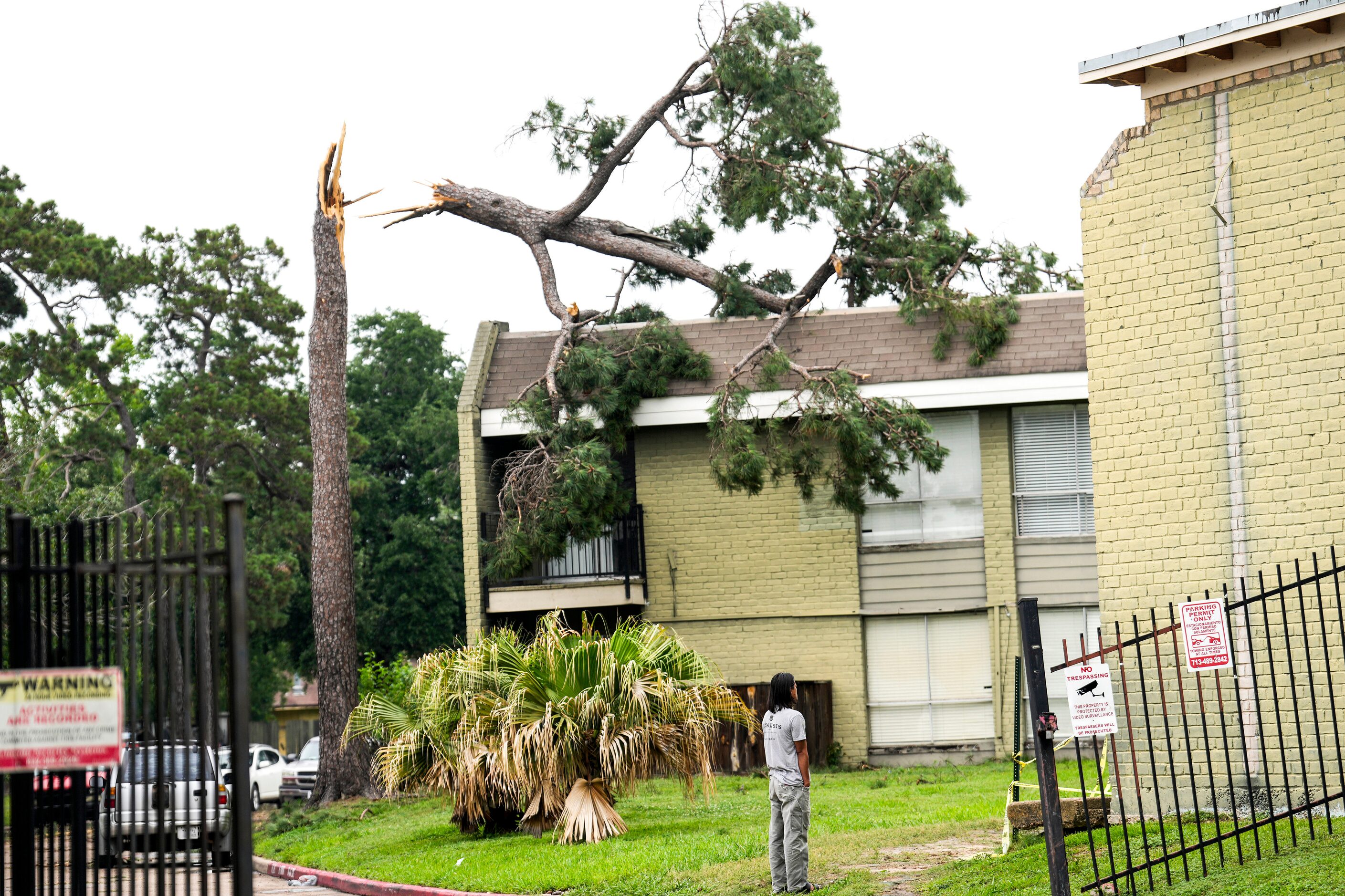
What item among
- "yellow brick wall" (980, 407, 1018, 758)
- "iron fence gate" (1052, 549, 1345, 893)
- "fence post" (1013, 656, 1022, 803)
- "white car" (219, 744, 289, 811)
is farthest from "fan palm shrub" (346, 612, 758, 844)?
"white car" (219, 744, 289, 811)

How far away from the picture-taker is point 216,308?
4450cm

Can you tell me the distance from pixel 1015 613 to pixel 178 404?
2676cm

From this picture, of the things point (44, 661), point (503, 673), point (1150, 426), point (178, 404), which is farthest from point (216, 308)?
point (44, 661)

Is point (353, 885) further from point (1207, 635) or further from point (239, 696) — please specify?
point (239, 696)

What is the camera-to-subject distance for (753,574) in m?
25.2

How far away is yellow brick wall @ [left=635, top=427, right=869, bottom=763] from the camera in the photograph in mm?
24781

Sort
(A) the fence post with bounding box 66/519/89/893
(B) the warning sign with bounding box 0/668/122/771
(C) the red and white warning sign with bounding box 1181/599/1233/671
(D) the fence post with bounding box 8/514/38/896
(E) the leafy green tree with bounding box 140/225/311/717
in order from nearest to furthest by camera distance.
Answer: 1. (B) the warning sign with bounding box 0/668/122/771
2. (D) the fence post with bounding box 8/514/38/896
3. (A) the fence post with bounding box 66/519/89/893
4. (C) the red and white warning sign with bounding box 1181/599/1233/671
5. (E) the leafy green tree with bounding box 140/225/311/717

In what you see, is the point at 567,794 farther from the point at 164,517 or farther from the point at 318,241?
the point at 318,241

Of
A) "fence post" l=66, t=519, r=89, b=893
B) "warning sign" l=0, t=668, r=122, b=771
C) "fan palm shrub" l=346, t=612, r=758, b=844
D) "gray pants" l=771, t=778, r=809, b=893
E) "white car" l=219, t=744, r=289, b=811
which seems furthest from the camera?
"white car" l=219, t=744, r=289, b=811

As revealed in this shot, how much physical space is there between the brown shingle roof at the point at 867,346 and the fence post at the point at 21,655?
1879 centimetres

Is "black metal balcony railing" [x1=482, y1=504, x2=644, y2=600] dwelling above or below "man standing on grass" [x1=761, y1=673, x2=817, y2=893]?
above

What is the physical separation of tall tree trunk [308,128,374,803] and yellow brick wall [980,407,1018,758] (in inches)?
409

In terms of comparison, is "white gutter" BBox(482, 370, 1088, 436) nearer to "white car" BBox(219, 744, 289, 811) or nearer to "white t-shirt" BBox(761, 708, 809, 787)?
"white car" BBox(219, 744, 289, 811)

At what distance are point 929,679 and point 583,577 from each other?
20.3ft
